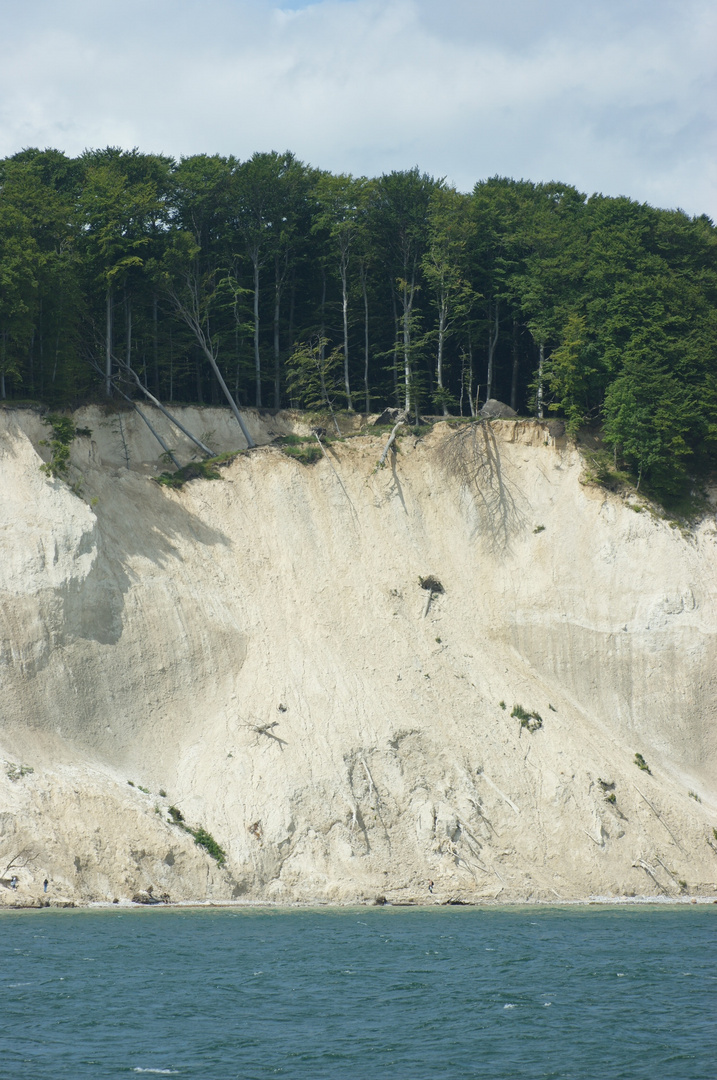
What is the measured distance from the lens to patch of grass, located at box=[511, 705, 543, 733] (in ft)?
146

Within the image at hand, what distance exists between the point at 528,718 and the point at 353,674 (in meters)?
7.23

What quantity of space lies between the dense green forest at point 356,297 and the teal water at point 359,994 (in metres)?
25.0

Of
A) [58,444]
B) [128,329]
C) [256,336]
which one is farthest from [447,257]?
[58,444]

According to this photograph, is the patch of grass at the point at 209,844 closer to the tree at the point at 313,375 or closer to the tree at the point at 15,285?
the tree at the point at 15,285

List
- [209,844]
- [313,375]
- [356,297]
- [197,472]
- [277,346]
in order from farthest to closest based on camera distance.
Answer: [356,297], [277,346], [313,375], [197,472], [209,844]

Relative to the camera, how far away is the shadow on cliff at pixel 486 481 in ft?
171

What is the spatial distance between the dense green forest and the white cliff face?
12.5 feet

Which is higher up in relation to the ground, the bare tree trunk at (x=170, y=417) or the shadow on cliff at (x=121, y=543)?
the bare tree trunk at (x=170, y=417)

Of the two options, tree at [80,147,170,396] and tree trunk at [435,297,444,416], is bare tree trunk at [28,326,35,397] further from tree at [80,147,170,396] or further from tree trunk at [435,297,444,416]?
tree trunk at [435,297,444,416]

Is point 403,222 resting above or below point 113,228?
above

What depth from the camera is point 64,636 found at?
4231 cm

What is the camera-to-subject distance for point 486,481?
174 ft

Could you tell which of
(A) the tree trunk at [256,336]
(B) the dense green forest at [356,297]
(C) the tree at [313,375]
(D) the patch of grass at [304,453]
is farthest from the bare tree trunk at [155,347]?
Answer: (D) the patch of grass at [304,453]

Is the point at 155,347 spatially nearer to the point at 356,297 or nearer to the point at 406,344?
the point at 356,297
